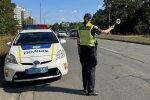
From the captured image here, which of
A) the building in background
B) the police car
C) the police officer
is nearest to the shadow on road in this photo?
the police car

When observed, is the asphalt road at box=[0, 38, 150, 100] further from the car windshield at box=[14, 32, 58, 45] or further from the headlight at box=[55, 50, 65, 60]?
the car windshield at box=[14, 32, 58, 45]

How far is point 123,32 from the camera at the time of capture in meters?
89.9

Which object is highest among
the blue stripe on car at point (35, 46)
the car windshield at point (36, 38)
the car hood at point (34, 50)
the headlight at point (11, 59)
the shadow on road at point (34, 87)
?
the car windshield at point (36, 38)

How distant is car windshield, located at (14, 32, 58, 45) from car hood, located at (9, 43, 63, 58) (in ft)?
2.07

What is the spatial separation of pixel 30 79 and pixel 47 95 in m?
1.18

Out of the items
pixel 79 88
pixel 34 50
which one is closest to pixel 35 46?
pixel 34 50

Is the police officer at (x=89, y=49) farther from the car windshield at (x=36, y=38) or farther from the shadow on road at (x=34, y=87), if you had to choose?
the car windshield at (x=36, y=38)

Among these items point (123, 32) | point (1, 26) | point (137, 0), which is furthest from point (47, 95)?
point (137, 0)

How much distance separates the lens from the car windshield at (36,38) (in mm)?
10239

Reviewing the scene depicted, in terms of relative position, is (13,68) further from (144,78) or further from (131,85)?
(144,78)

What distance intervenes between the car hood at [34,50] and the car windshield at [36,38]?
63 cm

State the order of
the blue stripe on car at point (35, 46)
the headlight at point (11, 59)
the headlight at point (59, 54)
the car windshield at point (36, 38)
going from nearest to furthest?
the headlight at point (11, 59) → the headlight at point (59, 54) → the blue stripe on car at point (35, 46) → the car windshield at point (36, 38)

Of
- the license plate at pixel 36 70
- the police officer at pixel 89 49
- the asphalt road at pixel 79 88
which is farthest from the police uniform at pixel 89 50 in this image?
the license plate at pixel 36 70

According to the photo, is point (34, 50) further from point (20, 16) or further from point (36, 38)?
point (20, 16)
